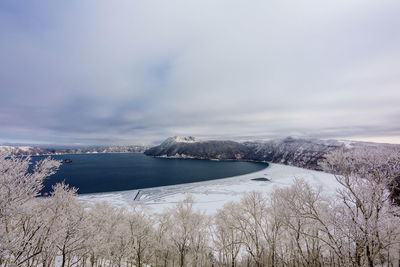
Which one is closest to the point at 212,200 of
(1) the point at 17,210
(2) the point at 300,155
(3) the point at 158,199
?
(3) the point at 158,199

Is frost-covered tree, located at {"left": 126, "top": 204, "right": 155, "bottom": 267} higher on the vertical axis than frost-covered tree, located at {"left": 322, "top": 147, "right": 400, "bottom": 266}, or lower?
lower

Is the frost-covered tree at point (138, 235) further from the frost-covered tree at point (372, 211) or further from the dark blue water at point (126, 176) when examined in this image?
the dark blue water at point (126, 176)

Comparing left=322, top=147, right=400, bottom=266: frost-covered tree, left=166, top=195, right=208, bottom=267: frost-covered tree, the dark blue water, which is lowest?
the dark blue water

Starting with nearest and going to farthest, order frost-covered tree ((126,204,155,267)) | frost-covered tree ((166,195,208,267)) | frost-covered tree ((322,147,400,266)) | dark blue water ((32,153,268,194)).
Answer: frost-covered tree ((322,147,400,266)) → frost-covered tree ((126,204,155,267)) → frost-covered tree ((166,195,208,267)) → dark blue water ((32,153,268,194))

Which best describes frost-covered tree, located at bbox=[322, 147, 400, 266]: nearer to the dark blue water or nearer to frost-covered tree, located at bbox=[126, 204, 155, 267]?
frost-covered tree, located at bbox=[126, 204, 155, 267]

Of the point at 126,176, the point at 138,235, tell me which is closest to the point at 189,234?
the point at 138,235

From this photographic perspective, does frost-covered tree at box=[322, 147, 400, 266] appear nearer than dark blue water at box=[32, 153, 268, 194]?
Yes

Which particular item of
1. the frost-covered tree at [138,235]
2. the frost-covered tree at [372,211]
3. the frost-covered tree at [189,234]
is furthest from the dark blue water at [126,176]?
the frost-covered tree at [372,211]

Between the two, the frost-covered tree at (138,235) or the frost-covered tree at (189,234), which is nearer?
the frost-covered tree at (138,235)

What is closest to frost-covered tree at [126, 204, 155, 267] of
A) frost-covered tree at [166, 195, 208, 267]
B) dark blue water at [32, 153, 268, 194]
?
frost-covered tree at [166, 195, 208, 267]

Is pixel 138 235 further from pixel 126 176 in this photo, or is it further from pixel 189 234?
pixel 126 176

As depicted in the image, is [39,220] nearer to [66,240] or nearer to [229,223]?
[66,240]
